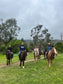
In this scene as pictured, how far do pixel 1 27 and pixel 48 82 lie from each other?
43153 mm

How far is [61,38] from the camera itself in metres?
48.0

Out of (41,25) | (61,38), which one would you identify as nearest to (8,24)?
(41,25)

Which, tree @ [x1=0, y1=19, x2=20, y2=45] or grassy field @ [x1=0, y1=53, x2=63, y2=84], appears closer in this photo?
grassy field @ [x1=0, y1=53, x2=63, y2=84]

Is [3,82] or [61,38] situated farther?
[61,38]

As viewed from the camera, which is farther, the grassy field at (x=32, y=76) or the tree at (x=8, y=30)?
the tree at (x=8, y=30)

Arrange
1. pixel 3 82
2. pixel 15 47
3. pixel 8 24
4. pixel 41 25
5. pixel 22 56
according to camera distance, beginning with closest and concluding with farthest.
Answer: pixel 3 82
pixel 22 56
pixel 15 47
pixel 41 25
pixel 8 24

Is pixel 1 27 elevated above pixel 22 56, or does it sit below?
above

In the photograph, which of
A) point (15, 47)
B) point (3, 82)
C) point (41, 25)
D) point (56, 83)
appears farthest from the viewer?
point (41, 25)

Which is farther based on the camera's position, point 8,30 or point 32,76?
point 8,30

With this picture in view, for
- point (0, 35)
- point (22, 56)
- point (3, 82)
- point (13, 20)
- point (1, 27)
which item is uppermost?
point (13, 20)

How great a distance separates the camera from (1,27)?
1842 inches

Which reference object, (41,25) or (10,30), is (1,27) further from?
(41,25)

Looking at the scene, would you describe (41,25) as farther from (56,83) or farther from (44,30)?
(56,83)

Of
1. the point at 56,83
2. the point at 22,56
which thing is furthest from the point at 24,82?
the point at 22,56
